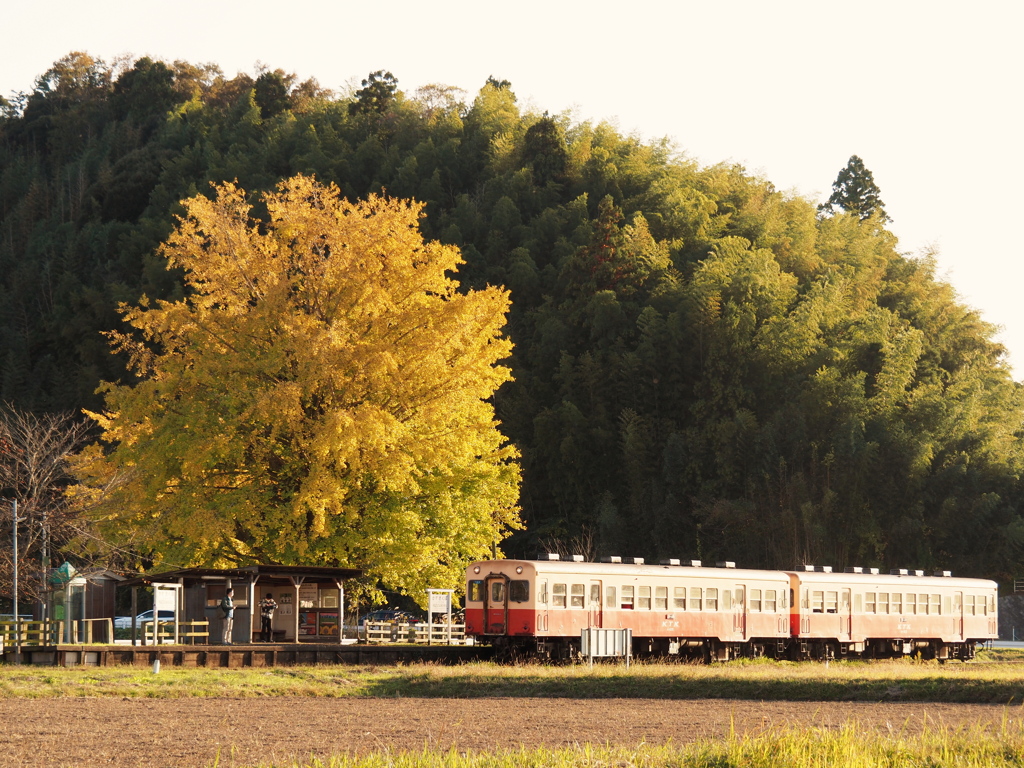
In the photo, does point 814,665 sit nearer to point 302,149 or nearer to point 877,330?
point 877,330

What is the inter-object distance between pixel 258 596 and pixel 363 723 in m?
15.1

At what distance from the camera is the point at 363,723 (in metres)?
18.4

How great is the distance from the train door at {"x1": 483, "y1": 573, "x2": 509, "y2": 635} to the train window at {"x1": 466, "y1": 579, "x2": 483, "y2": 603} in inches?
9.1

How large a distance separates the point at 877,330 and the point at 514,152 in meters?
40.0

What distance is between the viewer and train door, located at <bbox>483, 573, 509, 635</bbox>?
3228cm

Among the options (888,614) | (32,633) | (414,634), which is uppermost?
(32,633)

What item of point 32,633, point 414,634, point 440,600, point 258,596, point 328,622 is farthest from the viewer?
point 414,634

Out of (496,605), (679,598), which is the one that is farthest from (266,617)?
(679,598)

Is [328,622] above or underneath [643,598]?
underneath

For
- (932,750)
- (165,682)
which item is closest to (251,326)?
(165,682)

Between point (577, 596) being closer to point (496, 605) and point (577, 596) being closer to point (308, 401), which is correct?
point (496, 605)

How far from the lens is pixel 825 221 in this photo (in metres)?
85.4

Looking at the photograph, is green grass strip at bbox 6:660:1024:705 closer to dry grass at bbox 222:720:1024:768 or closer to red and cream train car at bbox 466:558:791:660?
red and cream train car at bbox 466:558:791:660

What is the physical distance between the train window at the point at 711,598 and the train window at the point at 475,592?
6.46 meters
